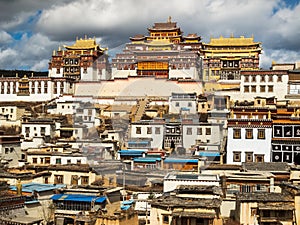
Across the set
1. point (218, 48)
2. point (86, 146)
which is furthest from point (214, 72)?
point (86, 146)

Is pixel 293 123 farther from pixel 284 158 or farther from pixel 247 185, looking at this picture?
pixel 247 185

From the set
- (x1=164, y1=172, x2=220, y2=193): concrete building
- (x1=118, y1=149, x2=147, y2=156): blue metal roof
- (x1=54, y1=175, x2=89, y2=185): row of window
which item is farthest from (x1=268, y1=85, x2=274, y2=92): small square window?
(x1=164, y1=172, x2=220, y2=193): concrete building

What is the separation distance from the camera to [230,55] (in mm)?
46844

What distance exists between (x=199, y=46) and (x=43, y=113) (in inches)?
760

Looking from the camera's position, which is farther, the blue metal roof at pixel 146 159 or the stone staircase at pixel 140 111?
the stone staircase at pixel 140 111

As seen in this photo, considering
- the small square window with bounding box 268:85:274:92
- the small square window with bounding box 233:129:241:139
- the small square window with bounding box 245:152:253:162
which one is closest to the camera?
the small square window with bounding box 245:152:253:162

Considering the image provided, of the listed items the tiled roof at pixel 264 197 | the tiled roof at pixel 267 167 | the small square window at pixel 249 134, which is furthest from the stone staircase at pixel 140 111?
the tiled roof at pixel 264 197

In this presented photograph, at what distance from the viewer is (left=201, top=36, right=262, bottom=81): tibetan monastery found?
145ft

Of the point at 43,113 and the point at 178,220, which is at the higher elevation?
the point at 43,113

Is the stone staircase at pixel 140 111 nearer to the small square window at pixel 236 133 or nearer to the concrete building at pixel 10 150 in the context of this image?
the small square window at pixel 236 133

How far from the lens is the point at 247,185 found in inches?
550

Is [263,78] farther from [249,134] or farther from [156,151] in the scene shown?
[156,151]

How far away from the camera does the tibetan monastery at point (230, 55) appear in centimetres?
4416

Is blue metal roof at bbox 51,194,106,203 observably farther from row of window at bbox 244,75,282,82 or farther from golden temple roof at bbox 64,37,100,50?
golden temple roof at bbox 64,37,100,50
